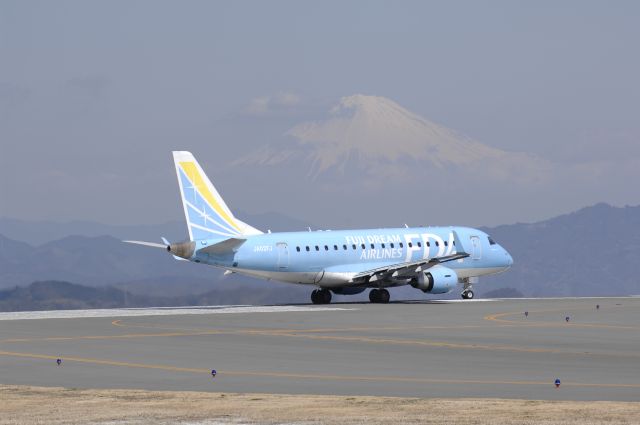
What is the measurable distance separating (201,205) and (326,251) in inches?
315

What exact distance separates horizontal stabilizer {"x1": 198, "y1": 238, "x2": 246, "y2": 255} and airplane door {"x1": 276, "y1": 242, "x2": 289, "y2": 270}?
3.05 m

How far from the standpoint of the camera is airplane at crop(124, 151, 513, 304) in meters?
82.3

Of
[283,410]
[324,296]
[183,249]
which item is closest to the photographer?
[283,410]

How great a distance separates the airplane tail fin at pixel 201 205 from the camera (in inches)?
3275

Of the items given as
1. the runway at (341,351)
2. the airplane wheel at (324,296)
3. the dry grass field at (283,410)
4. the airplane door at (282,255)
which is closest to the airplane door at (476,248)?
the airplane wheel at (324,296)

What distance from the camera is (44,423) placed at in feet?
100.0

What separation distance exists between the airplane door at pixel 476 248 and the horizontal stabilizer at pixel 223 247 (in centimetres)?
Result: 1680

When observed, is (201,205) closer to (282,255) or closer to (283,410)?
(282,255)

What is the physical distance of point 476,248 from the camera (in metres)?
91.4

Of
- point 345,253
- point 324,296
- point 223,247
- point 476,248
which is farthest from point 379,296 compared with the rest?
point 223,247

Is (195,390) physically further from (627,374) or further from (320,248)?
(320,248)

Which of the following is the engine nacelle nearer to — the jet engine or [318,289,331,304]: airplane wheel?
[318,289,331,304]: airplane wheel

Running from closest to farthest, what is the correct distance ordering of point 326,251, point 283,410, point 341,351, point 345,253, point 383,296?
point 283,410 < point 341,351 < point 326,251 < point 345,253 < point 383,296

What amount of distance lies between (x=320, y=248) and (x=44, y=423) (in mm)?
55871
